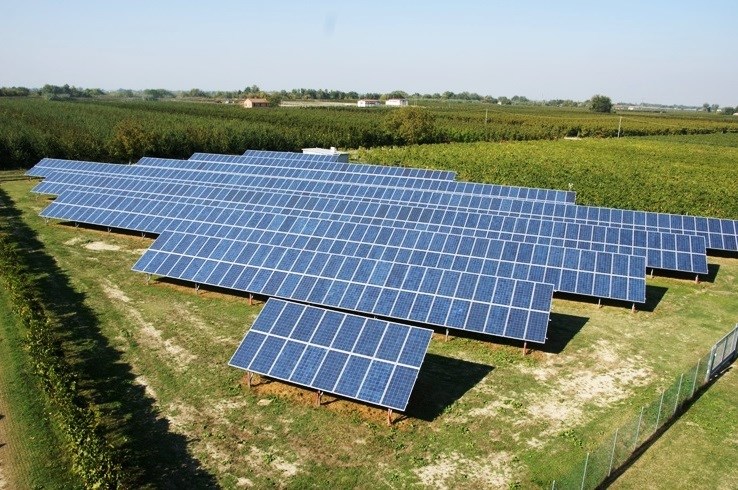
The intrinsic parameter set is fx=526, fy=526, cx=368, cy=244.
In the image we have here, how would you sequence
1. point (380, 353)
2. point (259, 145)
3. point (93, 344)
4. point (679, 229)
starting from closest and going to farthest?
point (380, 353), point (93, 344), point (679, 229), point (259, 145)

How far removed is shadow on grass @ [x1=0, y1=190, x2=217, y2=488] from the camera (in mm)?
14609

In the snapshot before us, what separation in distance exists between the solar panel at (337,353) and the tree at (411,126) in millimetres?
78989

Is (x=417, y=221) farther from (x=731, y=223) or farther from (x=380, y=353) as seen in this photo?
(x=731, y=223)

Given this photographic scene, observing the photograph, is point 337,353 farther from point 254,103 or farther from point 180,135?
point 254,103

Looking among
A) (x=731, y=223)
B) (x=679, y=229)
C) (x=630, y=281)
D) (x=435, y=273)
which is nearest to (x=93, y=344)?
(x=435, y=273)

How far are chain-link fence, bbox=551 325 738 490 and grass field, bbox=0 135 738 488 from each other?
569 mm

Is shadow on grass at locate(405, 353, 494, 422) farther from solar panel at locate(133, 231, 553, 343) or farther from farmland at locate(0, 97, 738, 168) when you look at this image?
farmland at locate(0, 97, 738, 168)

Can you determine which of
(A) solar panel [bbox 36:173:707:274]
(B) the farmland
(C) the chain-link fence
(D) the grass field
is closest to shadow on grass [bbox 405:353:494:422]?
(D) the grass field

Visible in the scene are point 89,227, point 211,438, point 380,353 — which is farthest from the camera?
point 89,227

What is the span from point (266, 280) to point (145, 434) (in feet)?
34.4

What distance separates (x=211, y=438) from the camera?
1622 cm

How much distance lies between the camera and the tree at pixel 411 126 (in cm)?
9500

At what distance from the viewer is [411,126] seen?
94.7 metres

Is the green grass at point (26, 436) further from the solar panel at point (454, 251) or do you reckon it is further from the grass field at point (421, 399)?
the solar panel at point (454, 251)
